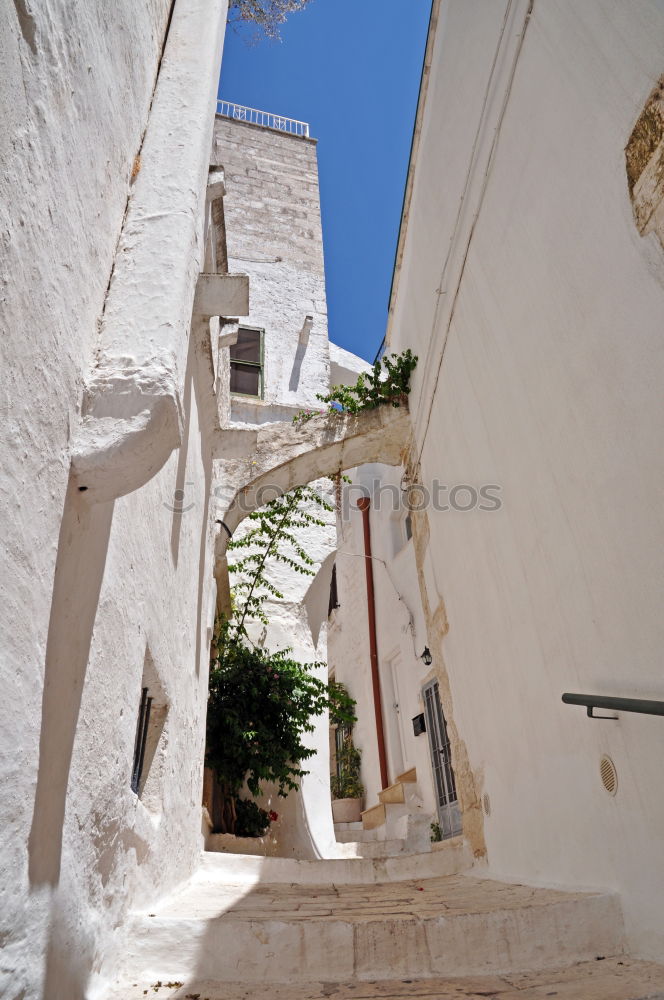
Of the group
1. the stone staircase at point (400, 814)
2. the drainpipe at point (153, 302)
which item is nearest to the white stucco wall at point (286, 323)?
the stone staircase at point (400, 814)

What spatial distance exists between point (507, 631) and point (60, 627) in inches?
114

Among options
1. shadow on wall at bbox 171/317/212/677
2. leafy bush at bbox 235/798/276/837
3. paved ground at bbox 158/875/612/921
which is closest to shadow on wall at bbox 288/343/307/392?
shadow on wall at bbox 171/317/212/677

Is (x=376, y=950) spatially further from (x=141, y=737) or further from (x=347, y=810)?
(x=347, y=810)

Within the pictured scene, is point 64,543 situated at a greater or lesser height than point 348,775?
lesser

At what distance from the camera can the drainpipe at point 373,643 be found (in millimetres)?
10297

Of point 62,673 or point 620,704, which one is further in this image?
point 620,704

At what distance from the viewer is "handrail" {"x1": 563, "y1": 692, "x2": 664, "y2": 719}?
2.13m

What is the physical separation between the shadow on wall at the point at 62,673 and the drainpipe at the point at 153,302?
0.49 ft

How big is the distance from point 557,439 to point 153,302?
200cm

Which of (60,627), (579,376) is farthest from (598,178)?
(60,627)

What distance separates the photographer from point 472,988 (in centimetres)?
205

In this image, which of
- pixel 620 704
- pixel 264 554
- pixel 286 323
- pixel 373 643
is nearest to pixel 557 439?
pixel 620 704

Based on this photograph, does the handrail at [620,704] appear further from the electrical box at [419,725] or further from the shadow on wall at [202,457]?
the electrical box at [419,725]

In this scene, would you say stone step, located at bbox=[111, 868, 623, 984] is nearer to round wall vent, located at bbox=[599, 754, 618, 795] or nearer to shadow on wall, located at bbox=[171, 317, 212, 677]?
round wall vent, located at bbox=[599, 754, 618, 795]
